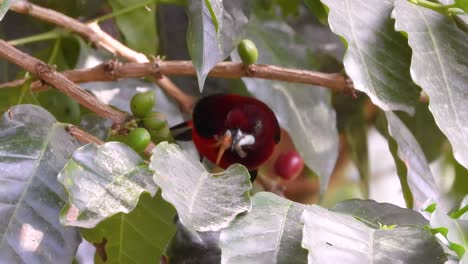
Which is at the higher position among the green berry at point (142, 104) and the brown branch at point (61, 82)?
the brown branch at point (61, 82)

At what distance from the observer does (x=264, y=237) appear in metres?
0.52

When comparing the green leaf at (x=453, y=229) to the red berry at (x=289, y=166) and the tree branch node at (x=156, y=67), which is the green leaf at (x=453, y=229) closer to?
the tree branch node at (x=156, y=67)

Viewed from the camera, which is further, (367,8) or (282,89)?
(282,89)

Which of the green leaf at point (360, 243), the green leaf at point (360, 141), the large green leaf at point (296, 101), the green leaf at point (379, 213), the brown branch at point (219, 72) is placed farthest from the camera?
the green leaf at point (360, 141)

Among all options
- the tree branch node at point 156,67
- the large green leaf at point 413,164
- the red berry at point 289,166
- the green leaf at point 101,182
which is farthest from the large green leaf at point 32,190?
the red berry at point 289,166

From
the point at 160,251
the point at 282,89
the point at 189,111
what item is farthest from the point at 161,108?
the point at 160,251

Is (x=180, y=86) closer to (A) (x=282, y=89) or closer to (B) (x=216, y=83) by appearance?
(B) (x=216, y=83)

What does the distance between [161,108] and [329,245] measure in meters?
0.47

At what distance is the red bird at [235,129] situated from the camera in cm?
79

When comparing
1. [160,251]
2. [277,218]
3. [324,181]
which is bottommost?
[324,181]

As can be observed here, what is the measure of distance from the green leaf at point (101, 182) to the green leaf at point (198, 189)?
0.08ft

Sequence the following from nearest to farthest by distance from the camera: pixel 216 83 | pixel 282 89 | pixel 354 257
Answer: pixel 354 257, pixel 282 89, pixel 216 83

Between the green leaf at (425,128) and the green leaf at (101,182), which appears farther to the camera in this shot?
the green leaf at (425,128)

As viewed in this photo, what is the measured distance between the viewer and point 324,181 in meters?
0.94
